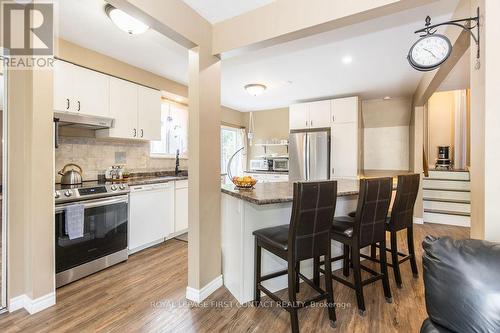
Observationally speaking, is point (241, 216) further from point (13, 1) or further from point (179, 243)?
point (13, 1)

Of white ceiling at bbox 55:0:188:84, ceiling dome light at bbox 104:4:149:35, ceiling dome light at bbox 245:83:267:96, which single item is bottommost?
ceiling dome light at bbox 104:4:149:35

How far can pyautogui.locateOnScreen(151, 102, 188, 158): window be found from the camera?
4.30 metres

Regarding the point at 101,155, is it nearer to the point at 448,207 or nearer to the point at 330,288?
the point at 330,288

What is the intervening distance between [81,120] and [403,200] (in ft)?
11.6

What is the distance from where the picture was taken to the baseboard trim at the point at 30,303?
75.4 inches

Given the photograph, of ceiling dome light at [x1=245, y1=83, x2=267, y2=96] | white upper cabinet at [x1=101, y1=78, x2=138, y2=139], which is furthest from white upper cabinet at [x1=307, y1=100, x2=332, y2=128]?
white upper cabinet at [x1=101, y1=78, x2=138, y2=139]

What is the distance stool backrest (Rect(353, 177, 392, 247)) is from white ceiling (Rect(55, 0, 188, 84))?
243 cm

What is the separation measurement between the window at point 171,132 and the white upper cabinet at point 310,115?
2.28m

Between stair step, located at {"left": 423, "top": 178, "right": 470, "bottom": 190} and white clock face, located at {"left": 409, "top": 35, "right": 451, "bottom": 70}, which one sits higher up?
white clock face, located at {"left": 409, "top": 35, "right": 451, "bottom": 70}

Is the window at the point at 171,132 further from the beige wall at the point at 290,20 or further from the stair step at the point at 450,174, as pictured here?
the stair step at the point at 450,174

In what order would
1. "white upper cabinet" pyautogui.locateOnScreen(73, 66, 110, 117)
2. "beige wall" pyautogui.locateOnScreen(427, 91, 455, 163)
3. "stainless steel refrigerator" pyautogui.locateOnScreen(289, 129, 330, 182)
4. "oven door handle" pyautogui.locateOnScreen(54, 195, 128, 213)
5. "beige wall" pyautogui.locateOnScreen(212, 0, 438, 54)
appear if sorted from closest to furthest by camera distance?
"beige wall" pyautogui.locateOnScreen(212, 0, 438, 54), "oven door handle" pyautogui.locateOnScreen(54, 195, 128, 213), "white upper cabinet" pyautogui.locateOnScreen(73, 66, 110, 117), "stainless steel refrigerator" pyautogui.locateOnScreen(289, 129, 330, 182), "beige wall" pyautogui.locateOnScreen(427, 91, 455, 163)

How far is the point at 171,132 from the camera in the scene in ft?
14.7

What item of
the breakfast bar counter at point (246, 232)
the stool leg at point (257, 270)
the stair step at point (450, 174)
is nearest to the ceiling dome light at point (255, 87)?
the breakfast bar counter at point (246, 232)

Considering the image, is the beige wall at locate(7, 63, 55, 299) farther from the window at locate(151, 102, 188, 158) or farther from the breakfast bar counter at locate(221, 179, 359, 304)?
the window at locate(151, 102, 188, 158)
